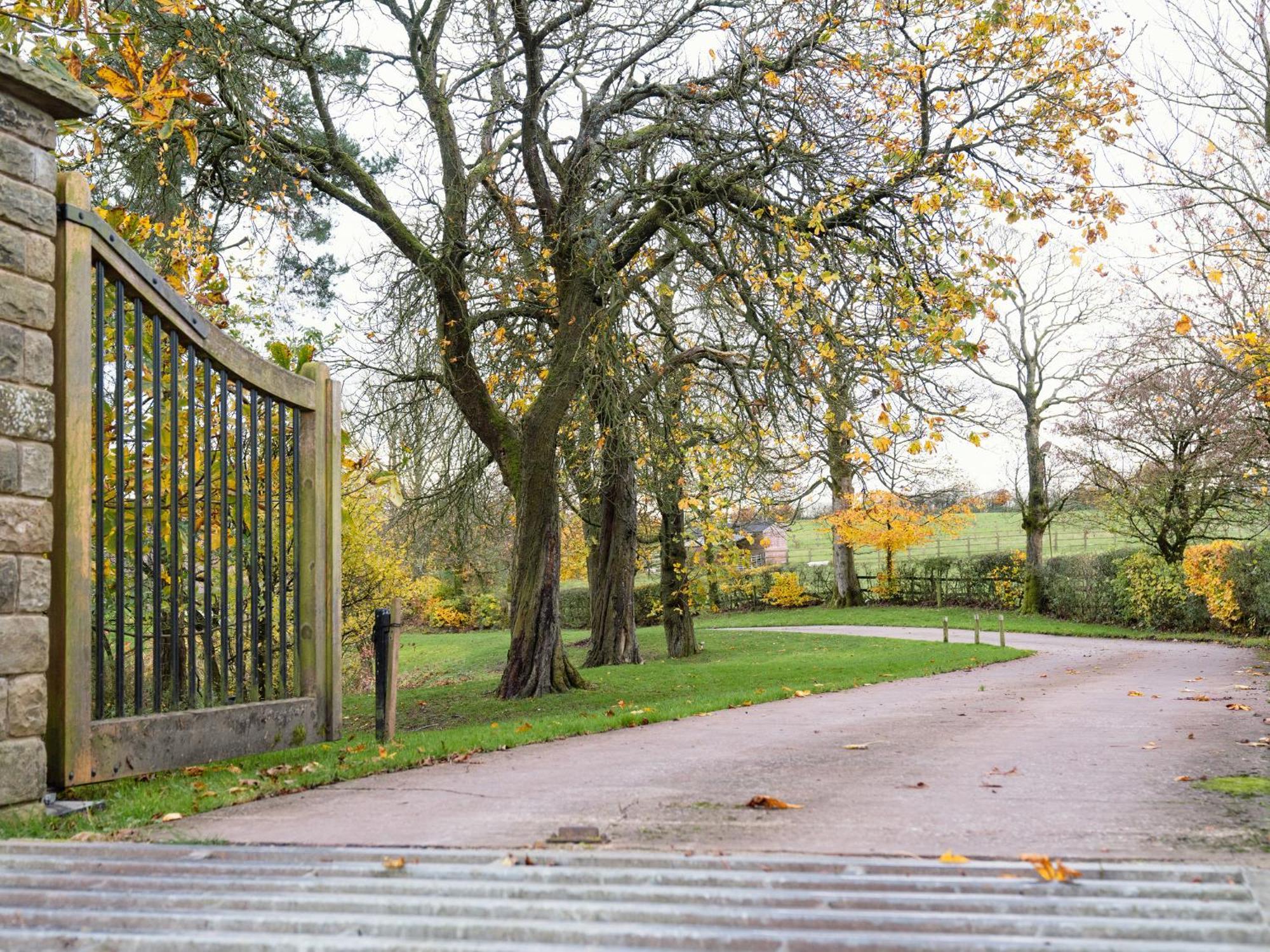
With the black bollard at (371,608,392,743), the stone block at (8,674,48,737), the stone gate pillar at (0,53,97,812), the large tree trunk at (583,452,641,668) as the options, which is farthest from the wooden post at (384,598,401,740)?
→ the large tree trunk at (583,452,641,668)

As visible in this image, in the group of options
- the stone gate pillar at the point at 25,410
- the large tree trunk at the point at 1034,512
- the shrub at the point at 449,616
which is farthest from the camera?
the shrub at the point at 449,616

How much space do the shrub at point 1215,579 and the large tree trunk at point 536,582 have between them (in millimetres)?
17809

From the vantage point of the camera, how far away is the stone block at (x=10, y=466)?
4.74 m

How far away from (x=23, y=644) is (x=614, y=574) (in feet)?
48.2

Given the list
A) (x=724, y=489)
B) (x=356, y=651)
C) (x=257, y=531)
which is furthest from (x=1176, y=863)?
(x=356, y=651)

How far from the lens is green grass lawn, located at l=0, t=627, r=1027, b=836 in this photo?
540 cm

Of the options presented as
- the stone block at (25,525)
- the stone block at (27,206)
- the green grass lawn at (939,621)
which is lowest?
the green grass lawn at (939,621)

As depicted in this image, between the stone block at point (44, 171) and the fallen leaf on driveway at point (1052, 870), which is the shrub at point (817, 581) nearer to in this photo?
the stone block at point (44, 171)

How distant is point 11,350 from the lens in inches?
191

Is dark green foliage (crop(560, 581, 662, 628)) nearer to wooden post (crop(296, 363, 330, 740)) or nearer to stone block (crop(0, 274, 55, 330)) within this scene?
wooden post (crop(296, 363, 330, 740))

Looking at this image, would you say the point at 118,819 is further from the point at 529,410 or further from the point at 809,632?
the point at 809,632

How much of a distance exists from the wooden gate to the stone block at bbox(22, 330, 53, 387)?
0.18m

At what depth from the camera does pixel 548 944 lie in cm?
300

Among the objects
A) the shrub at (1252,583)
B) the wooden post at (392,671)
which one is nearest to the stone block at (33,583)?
the wooden post at (392,671)
